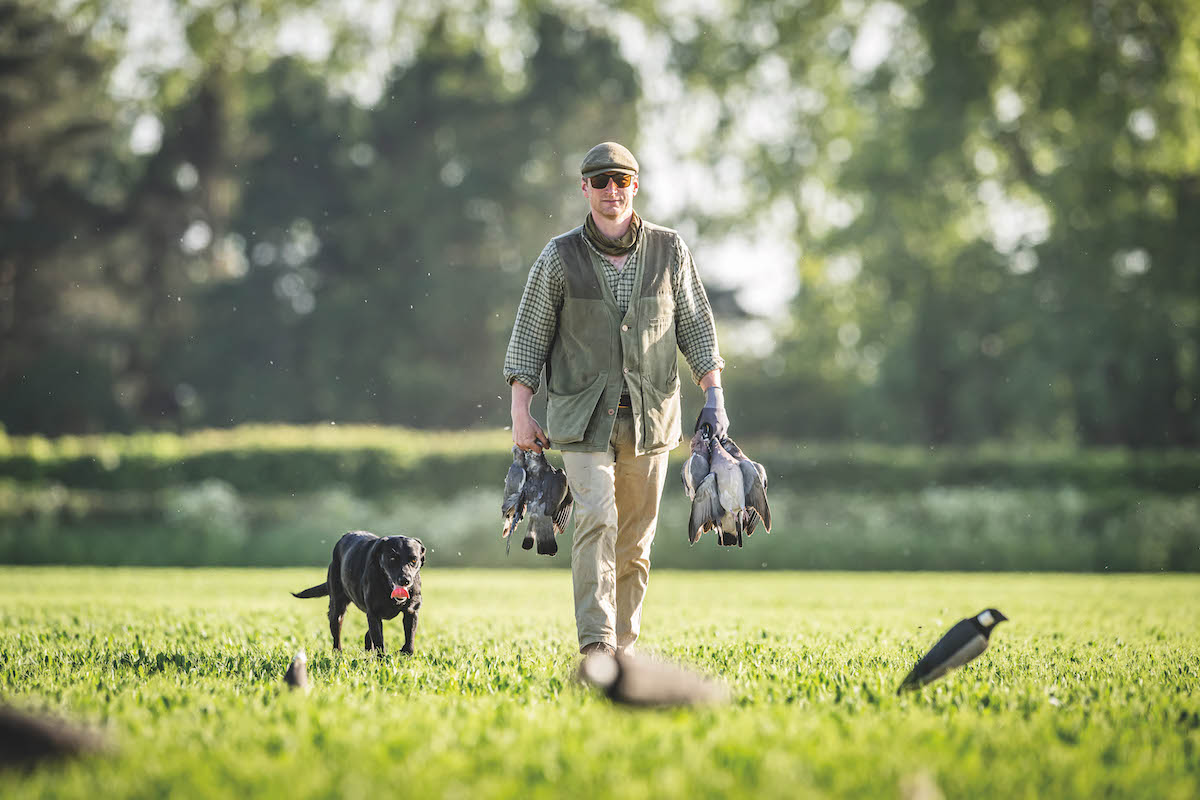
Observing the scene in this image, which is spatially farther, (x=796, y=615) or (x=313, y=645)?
(x=796, y=615)

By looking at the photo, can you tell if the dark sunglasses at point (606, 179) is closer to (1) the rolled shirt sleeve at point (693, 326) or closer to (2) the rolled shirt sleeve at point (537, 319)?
(2) the rolled shirt sleeve at point (537, 319)

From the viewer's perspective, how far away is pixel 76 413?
125 feet

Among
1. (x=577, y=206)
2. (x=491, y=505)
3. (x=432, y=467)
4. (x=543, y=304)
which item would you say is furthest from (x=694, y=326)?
(x=577, y=206)

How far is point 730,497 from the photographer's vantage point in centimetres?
548

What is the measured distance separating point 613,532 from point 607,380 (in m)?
0.72

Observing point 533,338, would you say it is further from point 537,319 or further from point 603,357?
point 603,357

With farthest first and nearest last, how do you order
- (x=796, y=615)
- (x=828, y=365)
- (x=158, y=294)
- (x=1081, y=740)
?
(x=158, y=294) < (x=828, y=365) < (x=796, y=615) < (x=1081, y=740)

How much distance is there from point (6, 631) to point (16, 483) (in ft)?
45.3

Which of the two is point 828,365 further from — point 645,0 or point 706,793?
point 706,793

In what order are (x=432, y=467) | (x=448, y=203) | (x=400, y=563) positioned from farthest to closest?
(x=448, y=203) < (x=432, y=467) < (x=400, y=563)

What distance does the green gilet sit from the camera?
18.6 ft

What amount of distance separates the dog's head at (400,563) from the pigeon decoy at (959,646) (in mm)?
2703

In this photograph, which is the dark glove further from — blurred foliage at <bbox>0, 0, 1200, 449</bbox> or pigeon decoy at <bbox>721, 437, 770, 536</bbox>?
blurred foliage at <bbox>0, 0, 1200, 449</bbox>

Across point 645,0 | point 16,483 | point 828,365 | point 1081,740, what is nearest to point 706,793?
point 1081,740
